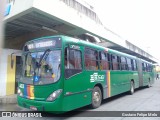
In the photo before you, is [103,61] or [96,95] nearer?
[96,95]

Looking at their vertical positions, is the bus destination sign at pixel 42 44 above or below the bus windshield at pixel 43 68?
above

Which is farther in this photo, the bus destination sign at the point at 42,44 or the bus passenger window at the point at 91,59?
the bus passenger window at the point at 91,59

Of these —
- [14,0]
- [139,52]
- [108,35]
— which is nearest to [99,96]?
[14,0]

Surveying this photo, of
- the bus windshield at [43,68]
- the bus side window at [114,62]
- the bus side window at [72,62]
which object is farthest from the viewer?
the bus side window at [114,62]

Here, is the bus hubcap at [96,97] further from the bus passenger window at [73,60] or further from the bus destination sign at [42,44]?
the bus destination sign at [42,44]

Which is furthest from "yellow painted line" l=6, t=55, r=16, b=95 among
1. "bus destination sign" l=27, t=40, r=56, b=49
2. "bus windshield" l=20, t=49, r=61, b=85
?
"bus windshield" l=20, t=49, r=61, b=85

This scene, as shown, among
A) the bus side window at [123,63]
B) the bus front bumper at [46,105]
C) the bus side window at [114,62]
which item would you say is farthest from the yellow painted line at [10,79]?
the bus side window at [123,63]

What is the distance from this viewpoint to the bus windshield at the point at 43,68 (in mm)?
6191

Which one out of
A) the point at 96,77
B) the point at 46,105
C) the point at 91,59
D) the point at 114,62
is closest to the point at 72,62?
the point at 91,59

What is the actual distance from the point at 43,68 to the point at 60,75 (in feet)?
2.22

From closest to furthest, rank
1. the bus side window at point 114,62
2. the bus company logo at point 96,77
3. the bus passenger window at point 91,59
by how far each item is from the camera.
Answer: the bus passenger window at point 91,59 → the bus company logo at point 96,77 → the bus side window at point 114,62

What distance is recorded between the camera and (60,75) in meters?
6.09

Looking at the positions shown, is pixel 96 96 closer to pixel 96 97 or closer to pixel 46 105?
pixel 96 97

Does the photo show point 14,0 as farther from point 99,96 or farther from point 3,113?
point 99,96
